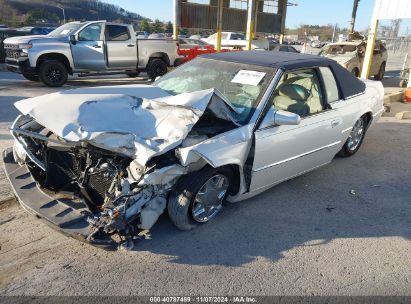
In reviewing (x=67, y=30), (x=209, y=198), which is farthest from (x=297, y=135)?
(x=67, y=30)

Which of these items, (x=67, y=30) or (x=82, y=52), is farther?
(x=67, y=30)

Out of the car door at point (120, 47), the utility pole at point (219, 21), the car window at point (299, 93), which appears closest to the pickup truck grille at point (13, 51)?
the car door at point (120, 47)

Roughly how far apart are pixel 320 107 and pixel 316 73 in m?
0.42

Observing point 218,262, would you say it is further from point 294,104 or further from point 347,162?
point 347,162

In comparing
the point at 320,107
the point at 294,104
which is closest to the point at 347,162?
the point at 320,107

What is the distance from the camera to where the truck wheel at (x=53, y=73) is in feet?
31.9

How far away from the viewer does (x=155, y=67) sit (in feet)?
39.3

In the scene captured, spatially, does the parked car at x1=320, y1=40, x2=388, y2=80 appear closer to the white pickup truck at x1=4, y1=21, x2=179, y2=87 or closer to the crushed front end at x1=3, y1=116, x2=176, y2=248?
the white pickup truck at x1=4, y1=21, x2=179, y2=87

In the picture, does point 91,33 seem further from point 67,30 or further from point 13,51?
point 13,51

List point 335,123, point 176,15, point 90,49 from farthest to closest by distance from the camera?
1. point 176,15
2. point 90,49
3. point 335,123

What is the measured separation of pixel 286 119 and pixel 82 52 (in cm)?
867

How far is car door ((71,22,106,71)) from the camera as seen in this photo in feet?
33.4

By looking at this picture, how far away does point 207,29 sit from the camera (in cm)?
1686

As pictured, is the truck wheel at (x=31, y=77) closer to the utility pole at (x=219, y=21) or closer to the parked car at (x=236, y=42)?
the utility pole at (x=219, y=21)
